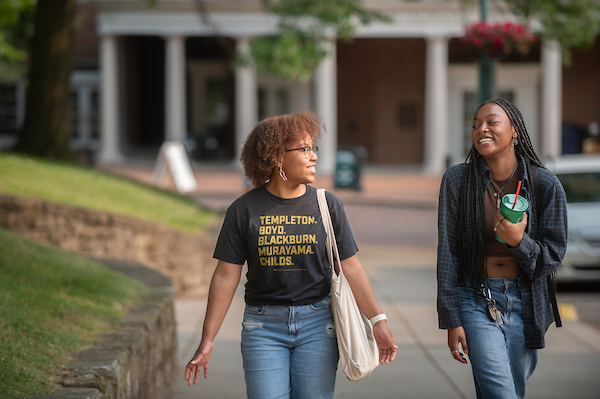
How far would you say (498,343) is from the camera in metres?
3.27

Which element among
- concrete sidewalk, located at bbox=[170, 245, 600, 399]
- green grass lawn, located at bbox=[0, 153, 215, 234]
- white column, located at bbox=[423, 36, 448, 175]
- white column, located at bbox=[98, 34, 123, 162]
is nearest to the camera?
concrete sidewalk, located at bbox=[170, 245, 600, 399]

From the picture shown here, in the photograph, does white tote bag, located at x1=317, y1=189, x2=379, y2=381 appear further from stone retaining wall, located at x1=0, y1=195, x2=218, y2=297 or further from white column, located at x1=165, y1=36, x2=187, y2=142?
white column, located at x1=165, y1=36, x2=187, y2=142

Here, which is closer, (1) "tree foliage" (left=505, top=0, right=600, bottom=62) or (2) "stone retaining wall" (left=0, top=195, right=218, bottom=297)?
(2) "stone retaining wall" (left=0, top=195, right=218, bottom=297)

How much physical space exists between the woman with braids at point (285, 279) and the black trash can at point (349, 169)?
54.3ft

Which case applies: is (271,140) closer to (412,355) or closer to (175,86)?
(412,355)

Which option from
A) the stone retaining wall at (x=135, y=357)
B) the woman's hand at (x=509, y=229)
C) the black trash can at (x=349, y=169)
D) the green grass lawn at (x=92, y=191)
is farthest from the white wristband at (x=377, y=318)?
the black trash can at (x=349, y=169)

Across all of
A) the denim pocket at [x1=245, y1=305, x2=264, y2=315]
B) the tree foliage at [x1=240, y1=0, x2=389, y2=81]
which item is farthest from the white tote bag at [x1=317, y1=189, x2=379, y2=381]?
the tree foliage at [x1=240, y1=0, x2=389, y2=81]

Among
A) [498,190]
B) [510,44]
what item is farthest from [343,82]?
[498,190]

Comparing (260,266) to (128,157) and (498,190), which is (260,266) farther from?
(128,157)

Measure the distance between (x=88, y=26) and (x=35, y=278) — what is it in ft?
85.5

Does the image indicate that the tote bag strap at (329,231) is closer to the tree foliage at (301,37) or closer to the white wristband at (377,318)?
the white wristband at (377,318)

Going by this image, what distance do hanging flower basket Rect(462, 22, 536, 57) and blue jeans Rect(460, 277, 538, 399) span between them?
26.4 ft

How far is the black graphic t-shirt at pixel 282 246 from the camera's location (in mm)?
3297

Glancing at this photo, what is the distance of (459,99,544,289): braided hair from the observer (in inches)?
132
